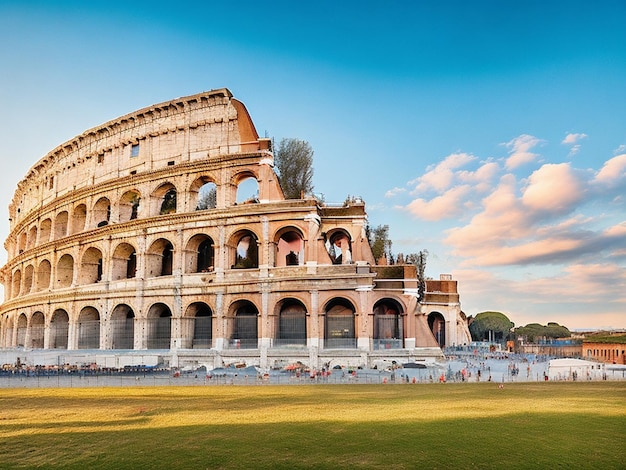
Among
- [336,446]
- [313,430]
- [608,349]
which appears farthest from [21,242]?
[608,349]

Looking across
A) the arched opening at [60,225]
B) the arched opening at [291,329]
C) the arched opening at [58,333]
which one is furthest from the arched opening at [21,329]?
the arched opening at [291,329]

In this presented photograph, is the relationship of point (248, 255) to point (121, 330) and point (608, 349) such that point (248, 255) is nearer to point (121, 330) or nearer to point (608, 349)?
point (121, 330)

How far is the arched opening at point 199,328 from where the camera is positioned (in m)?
38.5

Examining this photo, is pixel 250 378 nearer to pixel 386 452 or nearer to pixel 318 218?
pixel 318 218

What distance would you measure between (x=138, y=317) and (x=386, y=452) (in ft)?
104

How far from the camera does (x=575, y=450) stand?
39.1 feet

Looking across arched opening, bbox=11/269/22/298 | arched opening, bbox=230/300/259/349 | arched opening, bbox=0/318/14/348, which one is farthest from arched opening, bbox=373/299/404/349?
arched opening, bbox=11/269/22/298

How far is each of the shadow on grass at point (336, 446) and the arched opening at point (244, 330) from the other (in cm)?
2325

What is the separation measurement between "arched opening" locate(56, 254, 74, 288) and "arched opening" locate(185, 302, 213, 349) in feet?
49.1

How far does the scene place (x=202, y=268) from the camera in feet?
148

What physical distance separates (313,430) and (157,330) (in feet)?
94.2

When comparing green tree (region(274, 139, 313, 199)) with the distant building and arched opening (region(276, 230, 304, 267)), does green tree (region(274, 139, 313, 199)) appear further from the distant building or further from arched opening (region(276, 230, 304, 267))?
the distant building

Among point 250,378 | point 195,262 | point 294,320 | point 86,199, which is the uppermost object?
point 86,199

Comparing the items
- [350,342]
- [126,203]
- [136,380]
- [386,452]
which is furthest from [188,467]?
[126,203]
